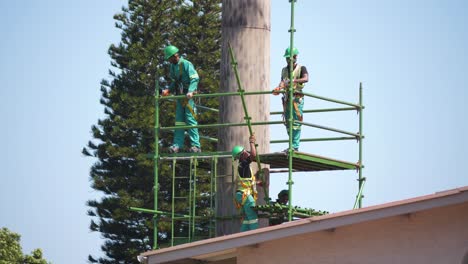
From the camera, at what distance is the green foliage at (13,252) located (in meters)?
52.9

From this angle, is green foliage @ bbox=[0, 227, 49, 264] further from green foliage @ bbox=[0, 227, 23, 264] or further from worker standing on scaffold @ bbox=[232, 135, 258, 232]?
worker standing on scaffold @ bbox=[232, 135, 258, 232]

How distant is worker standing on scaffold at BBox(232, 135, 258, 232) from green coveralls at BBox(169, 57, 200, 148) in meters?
1.20

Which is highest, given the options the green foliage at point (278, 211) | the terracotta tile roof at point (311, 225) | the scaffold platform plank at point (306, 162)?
the scaffold platform plank at point (306, 162)

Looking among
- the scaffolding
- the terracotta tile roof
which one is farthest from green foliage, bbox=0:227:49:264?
the terracotta tile roof

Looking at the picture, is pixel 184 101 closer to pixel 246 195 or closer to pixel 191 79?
pixel 191 79

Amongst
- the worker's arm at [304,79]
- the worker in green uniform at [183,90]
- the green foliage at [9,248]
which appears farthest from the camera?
the green foliage at [9,248]

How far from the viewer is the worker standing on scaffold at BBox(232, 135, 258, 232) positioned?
2212cm

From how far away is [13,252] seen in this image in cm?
5369

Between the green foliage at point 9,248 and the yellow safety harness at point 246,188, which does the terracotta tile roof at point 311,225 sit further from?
the green foliage at point 9,248

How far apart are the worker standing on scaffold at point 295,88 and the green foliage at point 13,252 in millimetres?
30951

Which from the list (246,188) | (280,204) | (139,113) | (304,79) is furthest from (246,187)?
(139,113)

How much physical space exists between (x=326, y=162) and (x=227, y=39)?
8.46 ft

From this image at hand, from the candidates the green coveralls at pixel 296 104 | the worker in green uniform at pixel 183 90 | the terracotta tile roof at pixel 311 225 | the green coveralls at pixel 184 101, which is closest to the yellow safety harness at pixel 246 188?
the green coveralls at pixel 296 104

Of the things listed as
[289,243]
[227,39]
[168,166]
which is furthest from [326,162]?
[168,166]
